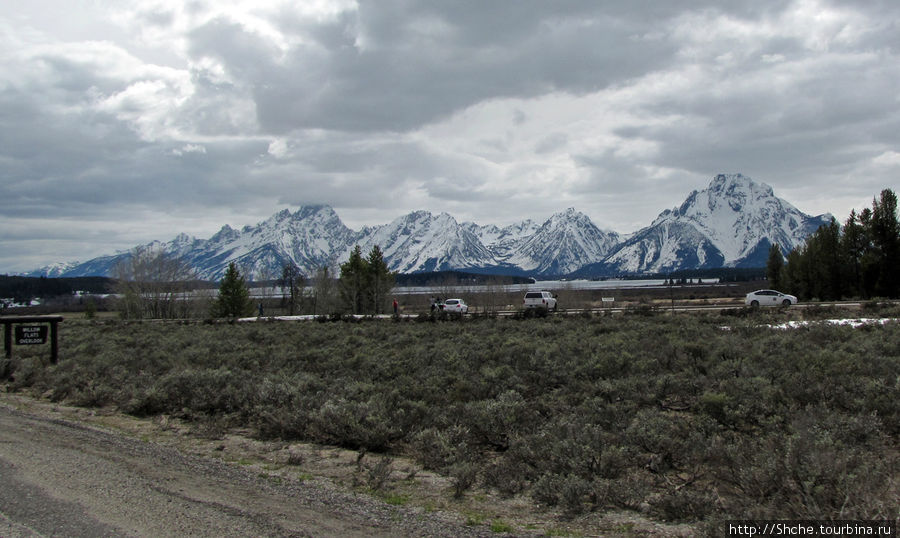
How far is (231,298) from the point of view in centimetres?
7388

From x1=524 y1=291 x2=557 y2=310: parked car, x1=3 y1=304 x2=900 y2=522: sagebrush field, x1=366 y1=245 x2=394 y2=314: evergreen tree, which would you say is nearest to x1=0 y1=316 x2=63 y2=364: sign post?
x1=3 y1=304 x2=900 y2=522: sagebrush field

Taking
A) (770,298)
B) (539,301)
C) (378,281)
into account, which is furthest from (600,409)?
(378,281)

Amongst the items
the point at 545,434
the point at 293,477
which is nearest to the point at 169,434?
the point at 293,477

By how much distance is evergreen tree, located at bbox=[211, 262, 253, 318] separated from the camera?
241 feet

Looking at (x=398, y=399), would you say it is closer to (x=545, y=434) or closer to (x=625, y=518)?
(x=545, y=434)

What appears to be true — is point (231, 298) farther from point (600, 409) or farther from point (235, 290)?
point (600, 409)

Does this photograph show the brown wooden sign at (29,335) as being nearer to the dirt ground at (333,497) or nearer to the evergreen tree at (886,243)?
the dirt ground at (333,497)

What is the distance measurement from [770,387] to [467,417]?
5506 mm

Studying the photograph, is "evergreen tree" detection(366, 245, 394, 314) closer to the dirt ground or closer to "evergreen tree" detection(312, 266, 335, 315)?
"evergreen tree" detection(312, 266, 335, 315)

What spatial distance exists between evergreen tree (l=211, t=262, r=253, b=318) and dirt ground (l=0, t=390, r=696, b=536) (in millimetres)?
66678

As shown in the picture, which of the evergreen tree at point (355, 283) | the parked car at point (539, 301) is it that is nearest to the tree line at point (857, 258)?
the parked car at point (539, 301)

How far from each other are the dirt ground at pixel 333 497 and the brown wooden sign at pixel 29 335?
33.7ft

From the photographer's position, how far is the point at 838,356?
41.1ft

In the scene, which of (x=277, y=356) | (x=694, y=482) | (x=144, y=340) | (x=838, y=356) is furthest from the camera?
(x=144, y=340)
